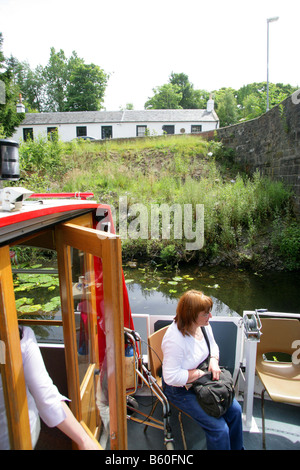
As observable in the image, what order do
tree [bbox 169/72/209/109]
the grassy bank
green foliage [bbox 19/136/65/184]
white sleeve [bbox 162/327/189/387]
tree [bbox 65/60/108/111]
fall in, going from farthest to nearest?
tree [bbox 169/72/209/109], tree [bbox 65/60/108/111], green foliage [bbox 19/136/65/184], the grassy bank, white sleeve [bbox 162/327/189/387]

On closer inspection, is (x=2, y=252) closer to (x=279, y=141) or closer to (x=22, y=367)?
(x=22, y=367)

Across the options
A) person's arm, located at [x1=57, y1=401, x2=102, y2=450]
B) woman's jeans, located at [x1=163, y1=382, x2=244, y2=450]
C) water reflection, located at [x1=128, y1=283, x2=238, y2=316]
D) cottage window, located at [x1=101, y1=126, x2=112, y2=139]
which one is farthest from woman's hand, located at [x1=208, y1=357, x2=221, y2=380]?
cottage window, located at [x1=101, y1=126, x2=112, y2=139]

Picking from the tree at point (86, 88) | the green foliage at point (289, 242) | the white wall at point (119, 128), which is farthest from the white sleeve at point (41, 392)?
the tree at point (86, 88)

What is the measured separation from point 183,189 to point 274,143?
390cm

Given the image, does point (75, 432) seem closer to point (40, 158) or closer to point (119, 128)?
point (40, 158)

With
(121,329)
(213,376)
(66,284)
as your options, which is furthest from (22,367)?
(213,376)

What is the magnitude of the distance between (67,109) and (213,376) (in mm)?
44678

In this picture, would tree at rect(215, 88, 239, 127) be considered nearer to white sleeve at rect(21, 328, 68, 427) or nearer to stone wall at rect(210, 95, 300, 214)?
stone wall at rect(210, 95, 300, 214)

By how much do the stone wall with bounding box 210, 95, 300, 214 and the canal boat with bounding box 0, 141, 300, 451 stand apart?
A: 8.13 metres

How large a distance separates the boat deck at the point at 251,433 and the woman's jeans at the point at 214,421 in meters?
0.40

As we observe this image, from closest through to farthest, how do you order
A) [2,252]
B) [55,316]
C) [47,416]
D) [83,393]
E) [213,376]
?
[2,252]
[47,416]
[83,393]
[213,376]
[55,316]

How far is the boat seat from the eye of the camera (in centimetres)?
270

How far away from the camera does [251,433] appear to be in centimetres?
268
